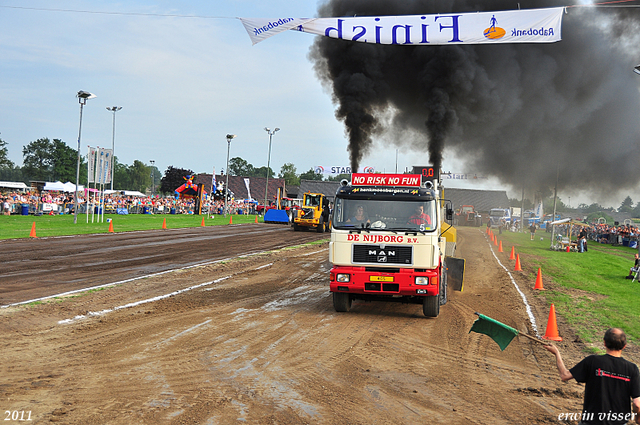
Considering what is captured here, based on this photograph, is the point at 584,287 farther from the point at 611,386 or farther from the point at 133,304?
the point at 611,386

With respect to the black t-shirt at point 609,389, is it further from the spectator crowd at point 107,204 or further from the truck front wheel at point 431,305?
the spectator crowd at point 107,204

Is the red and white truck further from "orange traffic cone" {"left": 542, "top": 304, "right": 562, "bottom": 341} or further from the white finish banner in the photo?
the white finish banner

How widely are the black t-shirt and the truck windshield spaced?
5.68m

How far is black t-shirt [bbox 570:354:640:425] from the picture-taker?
343 cm

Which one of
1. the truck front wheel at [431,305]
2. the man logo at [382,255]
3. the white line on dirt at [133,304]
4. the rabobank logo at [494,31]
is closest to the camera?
the white line on dirt at [133,304]

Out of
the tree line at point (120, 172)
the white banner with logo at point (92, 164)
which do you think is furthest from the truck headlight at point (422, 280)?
the tree line at point (120, 172)

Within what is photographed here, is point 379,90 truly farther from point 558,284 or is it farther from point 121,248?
point 121,248

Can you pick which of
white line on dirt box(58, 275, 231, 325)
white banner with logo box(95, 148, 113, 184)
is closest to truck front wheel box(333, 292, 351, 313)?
white line on dirt box(58, 275, 231, 325)

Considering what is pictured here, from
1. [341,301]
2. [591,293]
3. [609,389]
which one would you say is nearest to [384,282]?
[341,301]

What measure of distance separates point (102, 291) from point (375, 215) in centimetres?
642

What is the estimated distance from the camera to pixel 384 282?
30.0 ft

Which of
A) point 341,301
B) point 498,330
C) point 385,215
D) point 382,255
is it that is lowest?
point 341,301

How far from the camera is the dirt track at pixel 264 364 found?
491cm

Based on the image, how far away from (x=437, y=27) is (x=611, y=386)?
39.9ft
